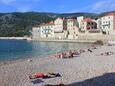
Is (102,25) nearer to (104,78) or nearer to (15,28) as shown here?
(104,78)

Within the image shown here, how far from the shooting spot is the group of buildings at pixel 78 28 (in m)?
95.4

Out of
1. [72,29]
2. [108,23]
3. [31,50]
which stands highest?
[108,23]

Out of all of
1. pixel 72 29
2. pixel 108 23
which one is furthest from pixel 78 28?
pixel 108 23

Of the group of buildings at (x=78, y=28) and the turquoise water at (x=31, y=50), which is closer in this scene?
the turquoise water at (x=31, y=50)

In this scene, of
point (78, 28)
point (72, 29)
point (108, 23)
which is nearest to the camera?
point (108, 23)

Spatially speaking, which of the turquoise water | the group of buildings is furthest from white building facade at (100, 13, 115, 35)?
the turquoise water

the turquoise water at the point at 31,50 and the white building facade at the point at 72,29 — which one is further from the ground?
the white building facade at the point at 72,29

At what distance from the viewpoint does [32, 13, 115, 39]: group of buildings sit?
9536 centimetres

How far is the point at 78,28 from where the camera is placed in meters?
105

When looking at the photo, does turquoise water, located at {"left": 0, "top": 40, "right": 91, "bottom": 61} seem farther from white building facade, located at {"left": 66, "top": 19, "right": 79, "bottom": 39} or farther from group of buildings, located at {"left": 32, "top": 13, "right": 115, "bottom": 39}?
white building facade, located at {"left": 66, "top": 19, "right": 79, "bottom": 39}

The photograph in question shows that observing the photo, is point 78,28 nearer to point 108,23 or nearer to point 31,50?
point 108,23

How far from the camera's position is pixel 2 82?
1673 cm

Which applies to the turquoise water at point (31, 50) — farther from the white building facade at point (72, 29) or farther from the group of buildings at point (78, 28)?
the white building facade at point (72, 29)

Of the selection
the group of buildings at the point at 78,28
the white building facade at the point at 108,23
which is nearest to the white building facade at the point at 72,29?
the group of buildings at the point at 78,28
